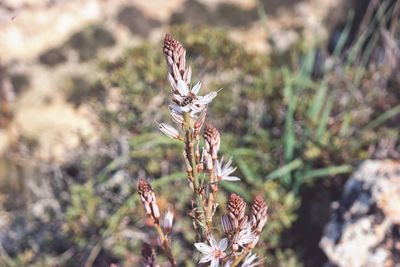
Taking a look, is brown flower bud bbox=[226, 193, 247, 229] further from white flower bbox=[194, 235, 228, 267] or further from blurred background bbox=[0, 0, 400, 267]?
blurred background bbox=[0, 0, 400, 267]

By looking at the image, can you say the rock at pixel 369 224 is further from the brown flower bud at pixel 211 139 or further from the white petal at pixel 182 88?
the white petal at pixel 182 88

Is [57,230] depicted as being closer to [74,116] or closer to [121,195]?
[121,195]

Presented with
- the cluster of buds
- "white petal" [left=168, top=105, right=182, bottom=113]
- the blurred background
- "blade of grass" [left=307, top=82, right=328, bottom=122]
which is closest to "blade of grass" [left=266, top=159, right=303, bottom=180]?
the blurred background

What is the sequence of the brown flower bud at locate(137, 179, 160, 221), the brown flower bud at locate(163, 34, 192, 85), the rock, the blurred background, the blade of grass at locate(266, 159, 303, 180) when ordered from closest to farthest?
the brown flower bud at locate(163, 34, 192, 85) < the brown flower bud at locate(137, 179, 160, 221) < the rock < the blurred background < the blade of grass at locate(266, 159, 303, 180)

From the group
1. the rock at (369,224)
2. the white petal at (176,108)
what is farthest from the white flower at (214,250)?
the rock at (369,224)

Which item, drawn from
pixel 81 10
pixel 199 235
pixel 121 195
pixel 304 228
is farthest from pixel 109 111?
pixel 199 235

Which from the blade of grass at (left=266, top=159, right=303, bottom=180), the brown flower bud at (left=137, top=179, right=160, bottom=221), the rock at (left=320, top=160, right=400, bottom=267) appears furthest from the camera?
the blade of grass at (left=266, top=159, right=303, bottom=180)

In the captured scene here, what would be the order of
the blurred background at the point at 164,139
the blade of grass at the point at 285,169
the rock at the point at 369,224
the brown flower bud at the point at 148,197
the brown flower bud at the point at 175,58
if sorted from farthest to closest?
the blade of grass at the point at 285,169, the blurred background at the point at 164,139, the rock at the point at 369,224, the brown flower bud at the point at 148,197, the brown flower bud at the point at 175,58

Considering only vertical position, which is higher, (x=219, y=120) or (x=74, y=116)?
(x=74, y=116)
